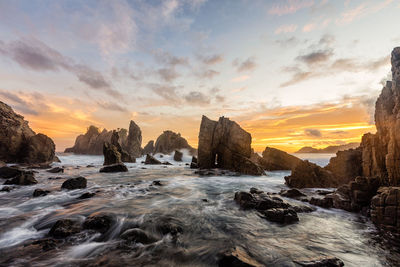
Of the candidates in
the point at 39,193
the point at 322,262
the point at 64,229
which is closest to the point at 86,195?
the point at 39,193

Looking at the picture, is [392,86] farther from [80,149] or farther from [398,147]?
[80,149]

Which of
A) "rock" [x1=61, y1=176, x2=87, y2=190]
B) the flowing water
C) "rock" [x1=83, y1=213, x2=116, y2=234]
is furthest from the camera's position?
"rock" [x1=61, y1=176, x2=87, y2=190]

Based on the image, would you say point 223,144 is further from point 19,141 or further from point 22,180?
point 19,141

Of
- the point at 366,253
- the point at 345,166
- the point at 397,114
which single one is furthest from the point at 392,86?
the point at 366,253

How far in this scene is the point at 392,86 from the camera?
12.9 meters

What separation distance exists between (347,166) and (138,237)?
23.6 m

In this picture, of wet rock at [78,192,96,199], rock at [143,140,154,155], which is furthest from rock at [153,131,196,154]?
wet rock at [78,192,96,199]

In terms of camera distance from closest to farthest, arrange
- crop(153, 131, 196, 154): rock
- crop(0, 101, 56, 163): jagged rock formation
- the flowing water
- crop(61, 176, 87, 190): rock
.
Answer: the flowing water, crop(61, 176, 87, 190): rock, crop(0, 101, 56, 163): jagged rock formation, crop(153, 131, 196, 154): rock

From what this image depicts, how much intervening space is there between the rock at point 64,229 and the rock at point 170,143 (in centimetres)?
8458

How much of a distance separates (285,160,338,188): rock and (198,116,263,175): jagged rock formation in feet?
42.6

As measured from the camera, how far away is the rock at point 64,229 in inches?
240

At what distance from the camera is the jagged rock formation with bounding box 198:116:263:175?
32.3 m

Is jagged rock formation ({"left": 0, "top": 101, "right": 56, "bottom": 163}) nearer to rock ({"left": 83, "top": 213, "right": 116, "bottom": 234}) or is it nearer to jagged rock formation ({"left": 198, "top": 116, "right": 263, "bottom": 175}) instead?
jagged rock formation ({"left": 198, "top": 116, "right": 263, "bottom": 175})

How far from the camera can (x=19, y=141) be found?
3097 cm
